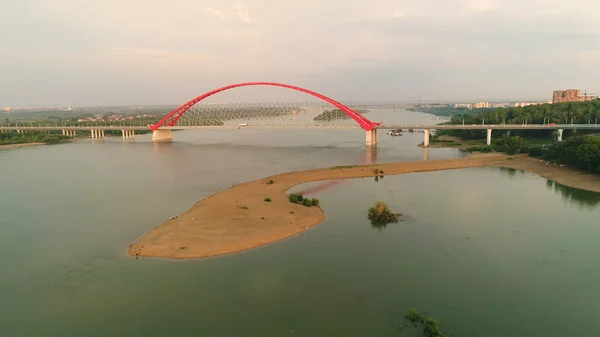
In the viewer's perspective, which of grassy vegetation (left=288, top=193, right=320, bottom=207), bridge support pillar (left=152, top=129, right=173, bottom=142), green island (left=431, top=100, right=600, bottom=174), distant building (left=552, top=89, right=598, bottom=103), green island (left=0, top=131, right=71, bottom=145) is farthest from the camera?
distant building (left=552, top=89, right=598, bottom=103)

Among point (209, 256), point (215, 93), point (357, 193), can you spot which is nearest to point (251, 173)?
point (357, 193)

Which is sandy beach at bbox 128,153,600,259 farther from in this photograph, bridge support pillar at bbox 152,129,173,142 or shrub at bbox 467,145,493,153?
→ bridge support pillar at bbox 152,129,173,142

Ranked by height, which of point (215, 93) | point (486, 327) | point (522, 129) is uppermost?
point (215, 93)

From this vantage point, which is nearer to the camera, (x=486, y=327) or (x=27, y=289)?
(x=486, y=327)

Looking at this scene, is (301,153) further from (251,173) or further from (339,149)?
(251,173)

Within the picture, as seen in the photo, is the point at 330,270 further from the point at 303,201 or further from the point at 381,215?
the point at 303,201

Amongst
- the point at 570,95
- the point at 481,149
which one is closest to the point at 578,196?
the point at 481,149

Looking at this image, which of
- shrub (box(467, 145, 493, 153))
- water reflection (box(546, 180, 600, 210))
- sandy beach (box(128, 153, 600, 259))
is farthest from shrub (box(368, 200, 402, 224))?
shrub (box(467, 145, 493, 153))
